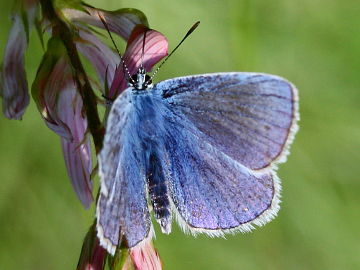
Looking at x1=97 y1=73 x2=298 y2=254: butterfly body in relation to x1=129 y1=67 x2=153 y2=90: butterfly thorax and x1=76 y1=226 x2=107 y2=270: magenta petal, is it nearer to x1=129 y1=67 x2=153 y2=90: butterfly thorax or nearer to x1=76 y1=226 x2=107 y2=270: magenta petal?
x1=129 y1=67 x2=153 y2=90: butterfly thorax

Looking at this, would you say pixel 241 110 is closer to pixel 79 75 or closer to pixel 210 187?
pixel 210 187

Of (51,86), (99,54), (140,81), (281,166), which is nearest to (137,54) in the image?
(140,81)

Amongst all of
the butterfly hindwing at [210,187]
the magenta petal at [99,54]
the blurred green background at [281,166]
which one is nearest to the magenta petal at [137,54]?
the butterfly hindwing at [210,187]

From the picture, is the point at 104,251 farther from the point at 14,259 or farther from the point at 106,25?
the point at 14,259

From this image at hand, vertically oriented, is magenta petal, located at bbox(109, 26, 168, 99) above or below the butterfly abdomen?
above

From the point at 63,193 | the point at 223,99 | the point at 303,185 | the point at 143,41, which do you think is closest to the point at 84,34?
the point at 143,41

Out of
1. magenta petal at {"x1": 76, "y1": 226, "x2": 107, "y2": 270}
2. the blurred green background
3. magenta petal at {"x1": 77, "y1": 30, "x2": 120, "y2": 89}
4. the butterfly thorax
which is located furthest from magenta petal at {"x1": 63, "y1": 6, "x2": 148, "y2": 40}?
the blurred green background
